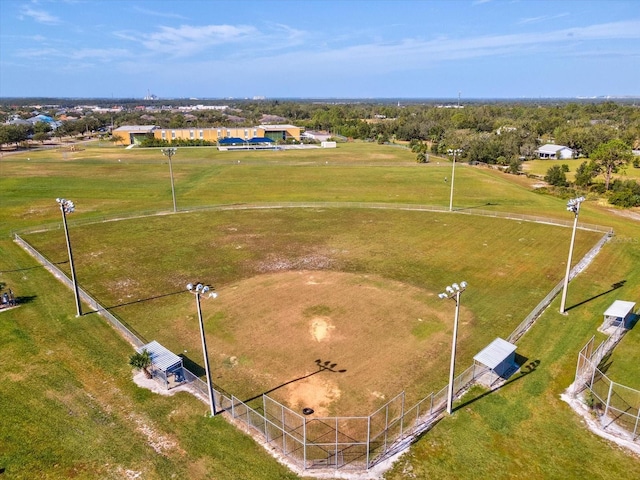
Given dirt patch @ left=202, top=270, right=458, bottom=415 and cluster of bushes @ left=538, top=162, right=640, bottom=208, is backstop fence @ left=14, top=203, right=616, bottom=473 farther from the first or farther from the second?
cluster of bushes @ left=538, top=162, right=640, bottom=208

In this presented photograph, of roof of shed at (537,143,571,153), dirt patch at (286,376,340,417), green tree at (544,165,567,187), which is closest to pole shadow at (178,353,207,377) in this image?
dirt patch at (286,376,340,417)

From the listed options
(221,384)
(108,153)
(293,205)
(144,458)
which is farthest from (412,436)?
(108,153)

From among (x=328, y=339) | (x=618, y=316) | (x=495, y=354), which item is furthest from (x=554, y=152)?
(x=328, y=339)

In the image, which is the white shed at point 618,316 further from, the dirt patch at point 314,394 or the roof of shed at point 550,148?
the roof of shed at point 550,148

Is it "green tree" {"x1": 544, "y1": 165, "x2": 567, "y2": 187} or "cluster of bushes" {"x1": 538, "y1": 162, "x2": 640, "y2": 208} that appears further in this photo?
"green tree" {"x1": 544, "y1": 165, "x2": 567, "y2": 187}

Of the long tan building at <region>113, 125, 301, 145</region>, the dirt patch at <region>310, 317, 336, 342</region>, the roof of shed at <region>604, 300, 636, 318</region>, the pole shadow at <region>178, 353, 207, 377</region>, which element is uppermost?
the long tan building at <region>113, 125, 301, 145</region>

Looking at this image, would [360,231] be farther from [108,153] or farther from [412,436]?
[108,153]

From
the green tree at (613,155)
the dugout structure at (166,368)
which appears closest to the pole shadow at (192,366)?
the dugout structure at (166,368)

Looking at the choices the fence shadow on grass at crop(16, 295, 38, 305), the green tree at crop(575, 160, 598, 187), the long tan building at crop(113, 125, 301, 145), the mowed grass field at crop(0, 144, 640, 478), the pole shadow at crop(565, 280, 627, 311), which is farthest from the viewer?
the long tan building at crop(113, 125, 301, 145)
